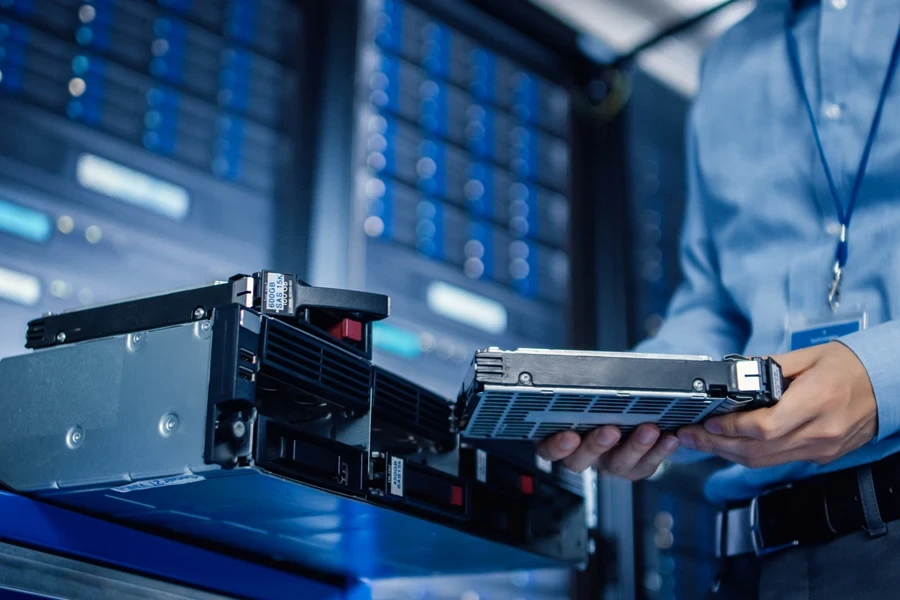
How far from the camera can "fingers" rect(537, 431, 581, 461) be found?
107 cm

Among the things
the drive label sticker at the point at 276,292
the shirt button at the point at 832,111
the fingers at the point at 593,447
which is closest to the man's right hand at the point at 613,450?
the fingers at the point at 593,447

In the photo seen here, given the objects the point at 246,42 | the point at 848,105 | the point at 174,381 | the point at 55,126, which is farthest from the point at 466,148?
the point at 174,381

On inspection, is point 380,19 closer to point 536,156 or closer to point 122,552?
point 536,156

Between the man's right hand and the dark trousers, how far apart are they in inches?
7.3

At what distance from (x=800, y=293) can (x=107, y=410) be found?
0.81 meters

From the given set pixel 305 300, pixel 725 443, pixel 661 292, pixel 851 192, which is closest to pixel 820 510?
pixel 725 443

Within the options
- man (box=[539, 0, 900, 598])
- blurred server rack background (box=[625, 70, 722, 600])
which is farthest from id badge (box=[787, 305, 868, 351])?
blurred server rack background (box=[625, 70, 722, 600])

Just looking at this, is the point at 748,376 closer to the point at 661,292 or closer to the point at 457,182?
the point at 457,182

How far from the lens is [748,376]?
92cm

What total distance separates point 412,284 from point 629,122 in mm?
1001

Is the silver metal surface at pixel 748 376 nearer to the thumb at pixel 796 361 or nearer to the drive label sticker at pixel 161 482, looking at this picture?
the thumb at pixel 796 361

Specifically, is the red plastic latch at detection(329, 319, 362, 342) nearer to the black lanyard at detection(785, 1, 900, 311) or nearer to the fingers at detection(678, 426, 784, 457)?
the fingers at detection(678, 426, 784, 457)

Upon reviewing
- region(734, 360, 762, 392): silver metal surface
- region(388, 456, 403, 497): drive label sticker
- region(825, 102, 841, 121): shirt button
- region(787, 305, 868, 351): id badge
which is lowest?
region(388, 456, 403, 497): drive label sticker

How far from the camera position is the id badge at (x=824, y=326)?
1.16 metres
